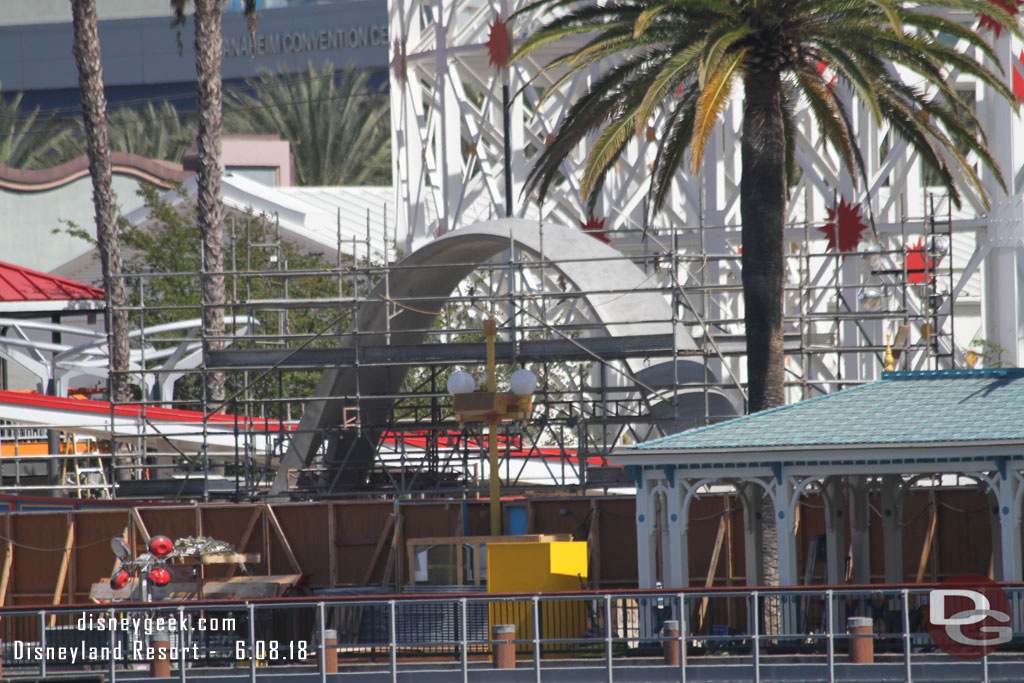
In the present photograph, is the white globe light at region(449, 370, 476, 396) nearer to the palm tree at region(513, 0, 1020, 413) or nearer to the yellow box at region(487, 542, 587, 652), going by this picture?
the yellow box at region(487, 542, 587, 652)

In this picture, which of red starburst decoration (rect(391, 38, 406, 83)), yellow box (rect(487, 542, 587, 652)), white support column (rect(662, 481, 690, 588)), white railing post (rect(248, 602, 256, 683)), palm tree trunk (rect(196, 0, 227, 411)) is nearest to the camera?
white railing post (rect(248, 602, 256, 683))

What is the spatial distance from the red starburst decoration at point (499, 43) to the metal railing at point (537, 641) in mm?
17924

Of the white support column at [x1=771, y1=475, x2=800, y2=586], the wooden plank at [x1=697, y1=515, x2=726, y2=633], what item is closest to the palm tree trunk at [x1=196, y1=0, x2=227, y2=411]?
the wooden plank at [x1=697, y1=515, x2=726, y2=633]

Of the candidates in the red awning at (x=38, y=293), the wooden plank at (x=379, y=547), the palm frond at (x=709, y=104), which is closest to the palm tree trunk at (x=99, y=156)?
the red awning at (x=38, y=293)

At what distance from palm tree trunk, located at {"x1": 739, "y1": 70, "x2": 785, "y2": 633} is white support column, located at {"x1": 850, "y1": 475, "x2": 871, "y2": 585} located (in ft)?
4.75

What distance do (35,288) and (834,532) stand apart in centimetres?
2833

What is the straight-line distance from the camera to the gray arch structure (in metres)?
29.1

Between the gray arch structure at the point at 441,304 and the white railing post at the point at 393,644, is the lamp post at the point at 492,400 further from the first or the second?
the gray arch structure at the point at 441,304

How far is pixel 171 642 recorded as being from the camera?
20.0 meters

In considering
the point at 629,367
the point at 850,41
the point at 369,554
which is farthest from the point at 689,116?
the point at 369,554

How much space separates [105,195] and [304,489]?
14057 mm

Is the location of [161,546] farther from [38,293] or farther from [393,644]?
[38,293]

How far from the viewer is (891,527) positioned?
81.8 feet

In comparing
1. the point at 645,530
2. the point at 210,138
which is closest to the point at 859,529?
the point at 645,530
